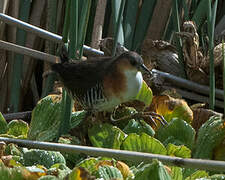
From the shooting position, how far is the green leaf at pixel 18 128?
1.93 m

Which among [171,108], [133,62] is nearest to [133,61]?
[133,62]

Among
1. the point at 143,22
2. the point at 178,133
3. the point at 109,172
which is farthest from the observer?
the point at 143,22

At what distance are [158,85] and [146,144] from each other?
70cm

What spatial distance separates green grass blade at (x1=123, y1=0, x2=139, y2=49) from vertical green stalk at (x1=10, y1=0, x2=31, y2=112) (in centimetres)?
42

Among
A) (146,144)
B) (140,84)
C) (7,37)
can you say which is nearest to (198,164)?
(146,144)

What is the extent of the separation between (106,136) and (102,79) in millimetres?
302

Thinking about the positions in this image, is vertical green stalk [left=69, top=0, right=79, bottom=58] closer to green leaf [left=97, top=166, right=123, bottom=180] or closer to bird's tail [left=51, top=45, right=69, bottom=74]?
bird's tail [left=51, top=45, right=69, bottom=74]

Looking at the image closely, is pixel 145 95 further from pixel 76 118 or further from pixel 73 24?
pixel 73 24

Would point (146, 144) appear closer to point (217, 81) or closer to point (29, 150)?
point (29, 150)

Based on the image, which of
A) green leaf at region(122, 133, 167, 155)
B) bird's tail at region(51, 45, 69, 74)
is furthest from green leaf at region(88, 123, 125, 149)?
bird's tail at region(51, 45, 69, 74)

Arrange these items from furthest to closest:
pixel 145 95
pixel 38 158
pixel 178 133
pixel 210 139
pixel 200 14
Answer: pixel 200 14 → pixel 145 95 → pixel 178 133 → pixel 210 139 → pixel 38 158

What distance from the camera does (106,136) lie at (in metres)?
1.79

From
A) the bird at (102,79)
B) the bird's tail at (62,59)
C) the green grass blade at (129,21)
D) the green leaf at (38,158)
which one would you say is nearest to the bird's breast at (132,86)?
the bird at (102,79)

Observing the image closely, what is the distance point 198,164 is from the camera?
129cm
